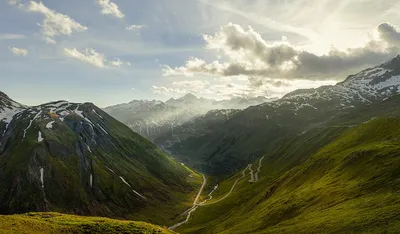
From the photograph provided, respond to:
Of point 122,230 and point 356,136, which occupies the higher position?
point 356,136

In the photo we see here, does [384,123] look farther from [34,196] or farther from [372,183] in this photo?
[34,196]

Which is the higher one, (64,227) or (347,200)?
(347,200)

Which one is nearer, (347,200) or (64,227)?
(64,227)

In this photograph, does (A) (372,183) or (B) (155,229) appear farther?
(A) (372,183)

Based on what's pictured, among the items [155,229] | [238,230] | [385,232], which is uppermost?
[385,232]

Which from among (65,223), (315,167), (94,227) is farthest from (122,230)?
(315,167)

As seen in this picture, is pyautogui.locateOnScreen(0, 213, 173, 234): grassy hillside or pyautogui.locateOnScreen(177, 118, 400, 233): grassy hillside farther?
pyautogui.locateOnScreen(0, 213, 173, 234): grassy hillside

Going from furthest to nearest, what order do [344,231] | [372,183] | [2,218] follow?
1. [372,183]
2. [2,218]
3. [344,231]

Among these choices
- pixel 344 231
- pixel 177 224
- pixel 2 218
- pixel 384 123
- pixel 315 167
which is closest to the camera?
pixel 344 231

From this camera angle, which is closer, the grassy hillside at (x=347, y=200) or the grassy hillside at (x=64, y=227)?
the grassy hillside at (x=347, y=200)

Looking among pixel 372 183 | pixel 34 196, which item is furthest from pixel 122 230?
pixel 34 196
